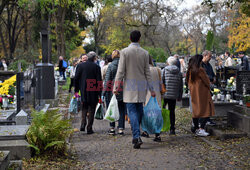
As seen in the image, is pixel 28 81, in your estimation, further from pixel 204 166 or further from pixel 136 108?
pixel 204 166

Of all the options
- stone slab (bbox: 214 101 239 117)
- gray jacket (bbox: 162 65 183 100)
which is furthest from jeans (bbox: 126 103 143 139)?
stone slab (bbox: 214 101 239 117)

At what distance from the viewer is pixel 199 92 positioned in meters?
8.55

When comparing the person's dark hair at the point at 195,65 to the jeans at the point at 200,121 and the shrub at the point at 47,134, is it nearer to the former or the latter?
the jeans at the point at 200,121

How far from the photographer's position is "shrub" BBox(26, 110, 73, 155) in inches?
245

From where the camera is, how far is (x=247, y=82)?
12.0 m

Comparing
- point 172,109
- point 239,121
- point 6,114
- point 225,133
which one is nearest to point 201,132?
point 225,133

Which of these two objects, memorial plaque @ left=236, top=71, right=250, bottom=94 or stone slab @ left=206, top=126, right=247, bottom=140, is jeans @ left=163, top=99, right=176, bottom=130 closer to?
stone slab @ left=206, top=126, right=247, bottom=140

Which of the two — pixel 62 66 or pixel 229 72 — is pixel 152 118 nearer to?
pixel 229 72

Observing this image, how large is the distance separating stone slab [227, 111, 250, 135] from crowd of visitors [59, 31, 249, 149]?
2.41 ft

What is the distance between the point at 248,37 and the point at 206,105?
32497mm

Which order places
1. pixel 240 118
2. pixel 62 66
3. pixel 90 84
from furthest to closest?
pixel 62 66 → pixel 90 84 → pixel 240 118

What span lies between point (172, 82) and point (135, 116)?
1.64m

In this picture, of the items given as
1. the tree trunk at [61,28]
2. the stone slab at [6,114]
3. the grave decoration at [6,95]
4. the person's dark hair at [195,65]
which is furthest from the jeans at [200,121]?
the tree trunk at [61,28]

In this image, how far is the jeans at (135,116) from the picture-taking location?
7.26m
